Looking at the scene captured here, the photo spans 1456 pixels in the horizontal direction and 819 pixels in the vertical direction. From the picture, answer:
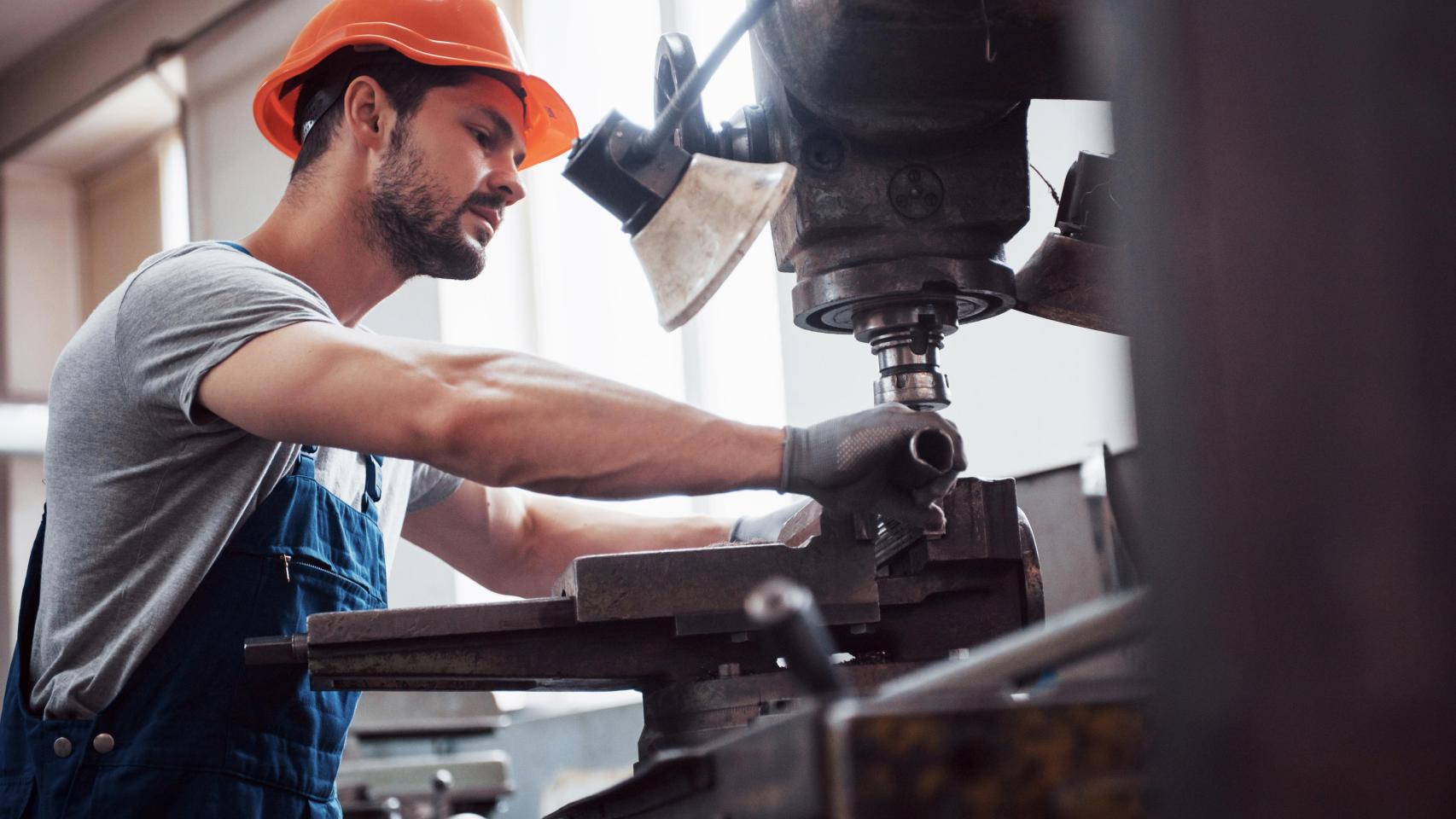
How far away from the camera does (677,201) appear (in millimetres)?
1282

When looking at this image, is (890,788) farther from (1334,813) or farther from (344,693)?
(344,693)

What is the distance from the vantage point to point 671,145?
1.30 m

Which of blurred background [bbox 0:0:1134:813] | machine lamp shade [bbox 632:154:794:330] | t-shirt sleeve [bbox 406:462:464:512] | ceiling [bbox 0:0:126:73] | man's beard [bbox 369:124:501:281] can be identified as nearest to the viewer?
machine lamp shade [bbox 632:154:794:330]

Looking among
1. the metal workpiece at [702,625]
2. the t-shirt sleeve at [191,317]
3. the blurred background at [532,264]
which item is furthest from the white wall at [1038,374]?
the t-shirt sleeve at [191,317]

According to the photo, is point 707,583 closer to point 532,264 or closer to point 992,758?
point 992,758

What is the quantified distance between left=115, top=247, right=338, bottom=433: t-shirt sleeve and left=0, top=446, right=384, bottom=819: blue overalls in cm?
18

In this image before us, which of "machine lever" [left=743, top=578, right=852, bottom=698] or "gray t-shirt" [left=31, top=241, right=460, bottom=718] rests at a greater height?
"gray t-shirt" [left=31, top=241, right=460, bottom=718]

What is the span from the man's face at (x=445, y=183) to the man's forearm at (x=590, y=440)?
A: 25.7 inches

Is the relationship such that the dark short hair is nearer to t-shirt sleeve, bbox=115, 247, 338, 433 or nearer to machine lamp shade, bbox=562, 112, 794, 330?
t-shirt sleeve, bbox=115, 247, 338, 433

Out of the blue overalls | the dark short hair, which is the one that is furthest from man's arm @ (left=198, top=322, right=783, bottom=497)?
the dark short hair

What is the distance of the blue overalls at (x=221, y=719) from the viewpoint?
4.90ft

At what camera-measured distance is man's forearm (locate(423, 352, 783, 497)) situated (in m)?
1.28

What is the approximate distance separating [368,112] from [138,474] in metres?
0.63

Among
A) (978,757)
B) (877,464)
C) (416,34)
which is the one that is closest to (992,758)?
(978,757)
